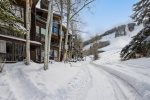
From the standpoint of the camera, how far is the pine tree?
110 feet

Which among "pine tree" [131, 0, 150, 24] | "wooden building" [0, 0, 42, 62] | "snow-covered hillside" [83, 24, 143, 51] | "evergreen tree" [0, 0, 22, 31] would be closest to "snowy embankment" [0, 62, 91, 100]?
"evergreen tree" [0, 0, 22, 31]

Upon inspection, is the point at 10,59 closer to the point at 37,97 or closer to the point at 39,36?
the point at 39,36

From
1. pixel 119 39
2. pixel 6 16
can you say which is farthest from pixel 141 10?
pixel 119 39

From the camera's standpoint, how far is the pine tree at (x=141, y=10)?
33453 mm

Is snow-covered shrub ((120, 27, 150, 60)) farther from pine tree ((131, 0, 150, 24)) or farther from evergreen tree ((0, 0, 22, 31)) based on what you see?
evergreen tree ((0, 0, 22, 31))

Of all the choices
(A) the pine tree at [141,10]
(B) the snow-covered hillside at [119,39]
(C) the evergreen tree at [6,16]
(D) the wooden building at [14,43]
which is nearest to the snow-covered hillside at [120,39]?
(B) the snow-covered hillside at [119,39]

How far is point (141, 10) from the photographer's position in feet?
118

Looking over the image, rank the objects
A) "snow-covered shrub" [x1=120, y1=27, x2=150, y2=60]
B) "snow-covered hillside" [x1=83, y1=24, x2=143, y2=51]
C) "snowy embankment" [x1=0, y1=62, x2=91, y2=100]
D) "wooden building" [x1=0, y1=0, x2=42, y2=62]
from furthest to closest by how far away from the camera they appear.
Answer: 1. "snow-covered hillside" [x1=83, y1=24, x2=143, y2=51]
2. "snow-covered shrub" [x1=120, y1=27, x2=150, y2=60]
3. "wooden building" [x1=0, y1=0, x2=42, y2=62]
4. "snowy embankment" [x1=0, y1=62, x2=91, y2=100]

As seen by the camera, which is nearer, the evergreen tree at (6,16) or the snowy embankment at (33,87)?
the snowy embankment at (33,87)

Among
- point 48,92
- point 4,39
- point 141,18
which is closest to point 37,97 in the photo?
point 48,92

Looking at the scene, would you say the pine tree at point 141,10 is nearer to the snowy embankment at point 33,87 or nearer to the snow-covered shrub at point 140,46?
the snow-covered shrub at point 140,46

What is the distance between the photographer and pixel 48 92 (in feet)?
38.2

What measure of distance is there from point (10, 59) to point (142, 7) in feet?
57.8

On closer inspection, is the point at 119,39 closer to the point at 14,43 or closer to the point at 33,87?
the point at 14,43
